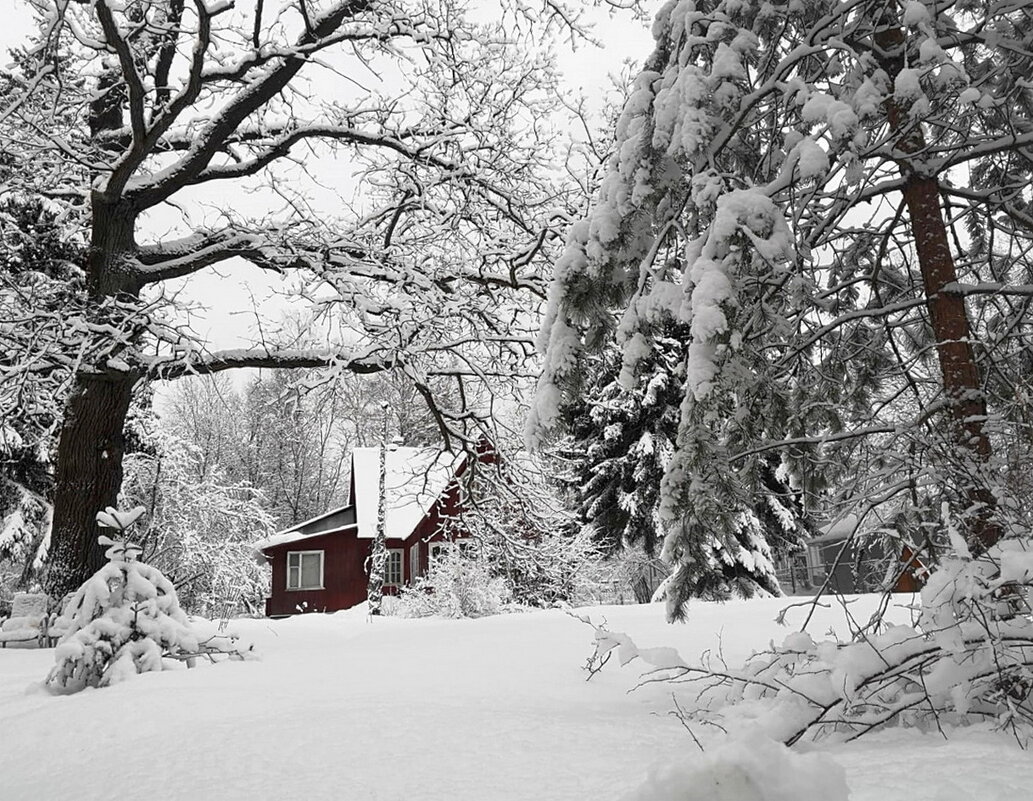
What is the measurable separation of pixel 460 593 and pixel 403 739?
10873mm

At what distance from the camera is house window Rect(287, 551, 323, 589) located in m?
27.1

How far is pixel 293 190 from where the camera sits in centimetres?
1007

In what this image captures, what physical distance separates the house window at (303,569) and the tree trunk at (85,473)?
19.0 m

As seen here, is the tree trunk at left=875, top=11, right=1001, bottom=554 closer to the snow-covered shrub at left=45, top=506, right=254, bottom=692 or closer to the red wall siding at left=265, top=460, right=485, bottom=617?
the snow-covered shrub at left=45, top=506, right=254, bottom=692

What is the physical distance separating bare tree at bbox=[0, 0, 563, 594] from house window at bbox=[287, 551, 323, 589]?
727 inches

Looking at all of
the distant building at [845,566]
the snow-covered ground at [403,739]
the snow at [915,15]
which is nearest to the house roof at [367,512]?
the distant building at [845,566]

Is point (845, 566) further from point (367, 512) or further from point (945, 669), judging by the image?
point (367, 512)

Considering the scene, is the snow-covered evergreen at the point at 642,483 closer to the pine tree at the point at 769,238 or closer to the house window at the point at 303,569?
the pine tree at the point at 769,238

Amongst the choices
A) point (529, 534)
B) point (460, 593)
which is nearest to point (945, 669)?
point (460, 593)

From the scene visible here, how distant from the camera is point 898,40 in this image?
3850 millimetres

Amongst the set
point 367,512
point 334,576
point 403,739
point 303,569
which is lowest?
point 403,739

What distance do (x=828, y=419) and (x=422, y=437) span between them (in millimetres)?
22817

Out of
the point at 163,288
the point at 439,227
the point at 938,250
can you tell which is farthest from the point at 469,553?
the point at 938,250

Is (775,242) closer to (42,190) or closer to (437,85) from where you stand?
(437,85)
